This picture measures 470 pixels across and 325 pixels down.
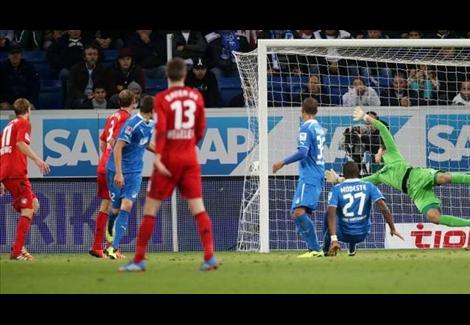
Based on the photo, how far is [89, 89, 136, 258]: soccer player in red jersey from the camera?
14.8 m

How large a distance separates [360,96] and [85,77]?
4.59m

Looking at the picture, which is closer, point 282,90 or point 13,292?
point 13,292

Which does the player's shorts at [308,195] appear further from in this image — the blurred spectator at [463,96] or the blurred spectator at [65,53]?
the blurred spectator at [65,53]

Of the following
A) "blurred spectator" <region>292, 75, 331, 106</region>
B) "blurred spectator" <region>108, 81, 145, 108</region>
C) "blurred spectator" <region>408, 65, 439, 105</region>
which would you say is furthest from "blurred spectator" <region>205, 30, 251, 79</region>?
"blurred spectator" <region>408, 65, 439, 105</region>

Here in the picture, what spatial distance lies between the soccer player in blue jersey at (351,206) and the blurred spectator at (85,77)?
5982mm

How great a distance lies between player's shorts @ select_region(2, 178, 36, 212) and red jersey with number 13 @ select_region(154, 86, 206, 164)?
15.3ft

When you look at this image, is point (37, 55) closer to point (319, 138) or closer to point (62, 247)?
point (62, 247)

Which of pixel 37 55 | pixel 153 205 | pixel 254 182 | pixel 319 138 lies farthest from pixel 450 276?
pixel 37 55

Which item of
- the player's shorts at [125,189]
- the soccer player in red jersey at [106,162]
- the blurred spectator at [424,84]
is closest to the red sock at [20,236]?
the soccer player in red jersey at [106,162]

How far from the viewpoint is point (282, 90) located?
1905 centimetres

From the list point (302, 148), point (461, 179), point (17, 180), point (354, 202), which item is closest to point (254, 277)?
point (302, 148)

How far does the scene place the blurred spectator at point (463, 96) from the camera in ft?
61.4

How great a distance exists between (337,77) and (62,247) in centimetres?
515

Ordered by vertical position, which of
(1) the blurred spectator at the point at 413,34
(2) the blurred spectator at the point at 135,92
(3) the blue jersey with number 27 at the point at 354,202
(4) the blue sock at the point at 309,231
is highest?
(1) the blurred spectator at the point at 413,34
